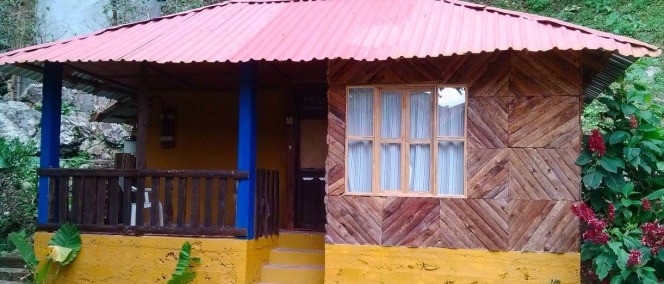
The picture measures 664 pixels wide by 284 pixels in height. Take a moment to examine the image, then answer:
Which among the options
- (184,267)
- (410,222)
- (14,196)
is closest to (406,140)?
(410,222)

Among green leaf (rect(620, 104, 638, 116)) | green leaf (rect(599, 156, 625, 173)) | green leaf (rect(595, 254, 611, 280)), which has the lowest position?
green leaf (rect(595, 254, 611, 280))

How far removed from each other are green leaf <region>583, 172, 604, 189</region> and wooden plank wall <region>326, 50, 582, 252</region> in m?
0.18

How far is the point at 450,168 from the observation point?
674 centimetres

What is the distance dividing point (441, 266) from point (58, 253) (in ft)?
15.6

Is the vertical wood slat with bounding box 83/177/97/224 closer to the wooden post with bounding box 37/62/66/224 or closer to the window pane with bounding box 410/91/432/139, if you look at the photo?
the wooden post with bounding box 37/62/66/224

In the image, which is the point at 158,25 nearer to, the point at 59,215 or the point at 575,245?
the point at 59,215

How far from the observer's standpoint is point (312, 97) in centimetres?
938

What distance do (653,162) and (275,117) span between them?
5.58 metres

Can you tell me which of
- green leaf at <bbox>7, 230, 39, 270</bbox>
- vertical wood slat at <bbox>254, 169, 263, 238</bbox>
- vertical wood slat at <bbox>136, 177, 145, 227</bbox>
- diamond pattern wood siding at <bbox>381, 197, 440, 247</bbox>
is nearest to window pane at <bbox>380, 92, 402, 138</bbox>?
diamond pattern wood siding at <bbox>381, 197, 440, 247</bbox>

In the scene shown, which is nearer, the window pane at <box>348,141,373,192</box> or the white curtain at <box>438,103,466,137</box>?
the white curtain at <box>438,103,466,137</box>

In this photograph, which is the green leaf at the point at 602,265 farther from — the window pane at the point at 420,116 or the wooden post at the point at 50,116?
the wooden post at the point at 50,116

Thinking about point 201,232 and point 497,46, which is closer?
point 497,46

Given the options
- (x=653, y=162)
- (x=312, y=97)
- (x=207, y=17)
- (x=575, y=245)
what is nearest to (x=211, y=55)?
(x=207, y=17)

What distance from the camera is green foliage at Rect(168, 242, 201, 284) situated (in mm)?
6826
